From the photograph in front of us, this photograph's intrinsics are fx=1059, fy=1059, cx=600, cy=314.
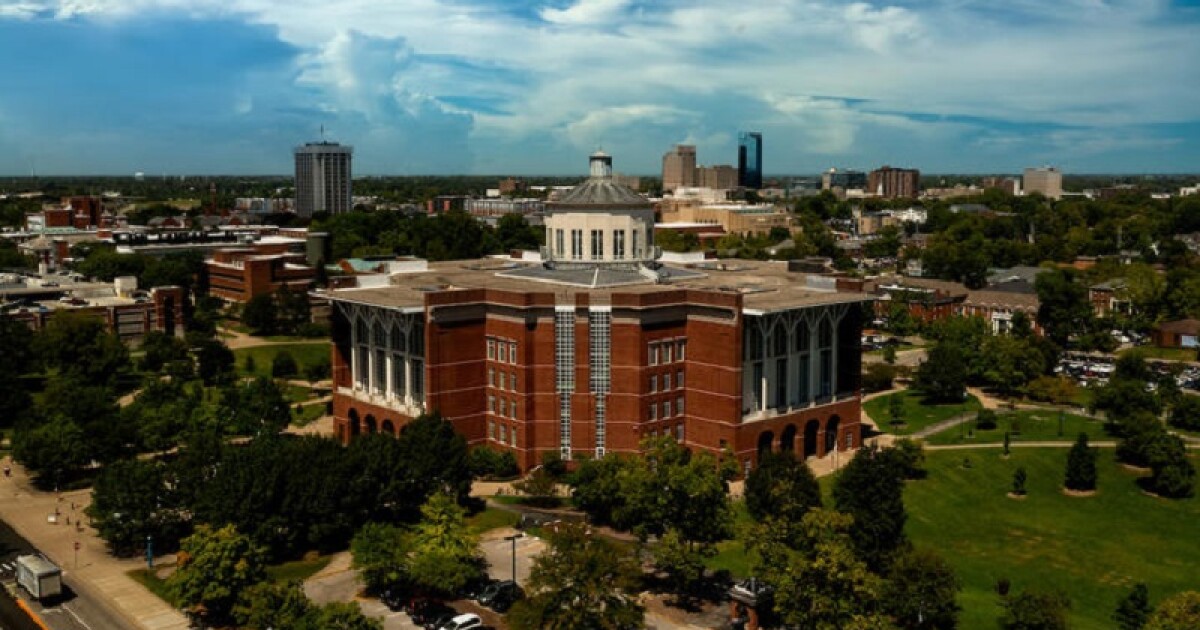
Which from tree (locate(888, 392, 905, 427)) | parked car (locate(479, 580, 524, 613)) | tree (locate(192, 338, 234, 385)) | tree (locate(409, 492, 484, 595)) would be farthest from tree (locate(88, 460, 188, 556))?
tree (locate(888, 392, 905, 427))

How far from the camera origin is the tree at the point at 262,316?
141 metres

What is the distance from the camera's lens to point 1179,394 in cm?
9962

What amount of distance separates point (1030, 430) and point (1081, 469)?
1562 cm

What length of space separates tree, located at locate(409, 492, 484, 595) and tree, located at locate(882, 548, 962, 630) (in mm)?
21054

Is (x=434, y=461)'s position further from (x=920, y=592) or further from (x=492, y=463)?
(x=920, y=592)

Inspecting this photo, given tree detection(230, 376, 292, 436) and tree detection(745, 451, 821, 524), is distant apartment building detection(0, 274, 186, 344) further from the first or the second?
tree detection(745, 451, 821, 524)

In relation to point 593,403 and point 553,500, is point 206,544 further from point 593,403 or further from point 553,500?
point 593,403

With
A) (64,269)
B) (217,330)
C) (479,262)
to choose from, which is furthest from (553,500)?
(64,269)

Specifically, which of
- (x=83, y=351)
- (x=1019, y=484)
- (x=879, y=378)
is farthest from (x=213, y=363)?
(x=1019, y=484)

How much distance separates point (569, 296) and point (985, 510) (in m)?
33.4

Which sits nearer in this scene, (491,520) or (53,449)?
(491,520)

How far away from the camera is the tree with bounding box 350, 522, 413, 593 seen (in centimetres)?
5456

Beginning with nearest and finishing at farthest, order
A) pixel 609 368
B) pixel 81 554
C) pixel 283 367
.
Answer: pixel 81 554
pixel 609 368
pixel 283 367

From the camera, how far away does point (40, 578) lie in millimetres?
55219
